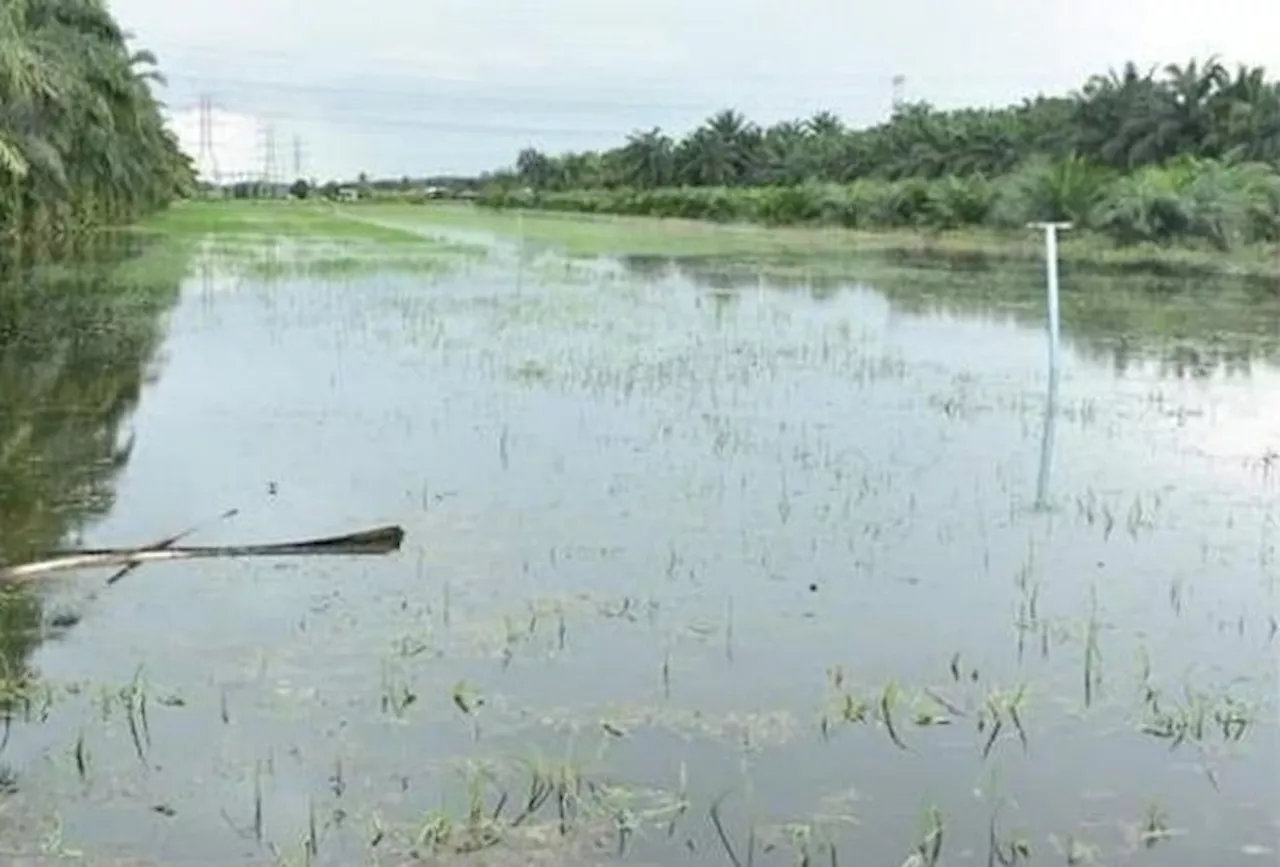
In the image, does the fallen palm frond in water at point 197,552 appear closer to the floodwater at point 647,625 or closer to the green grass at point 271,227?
the floodwater at point 647,625

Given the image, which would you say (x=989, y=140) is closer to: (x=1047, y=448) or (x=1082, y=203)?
(x=1082, y=203)

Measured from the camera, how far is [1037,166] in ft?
140

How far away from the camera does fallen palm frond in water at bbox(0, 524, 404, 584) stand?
21.0ft

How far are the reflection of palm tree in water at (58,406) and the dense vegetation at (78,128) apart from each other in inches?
220

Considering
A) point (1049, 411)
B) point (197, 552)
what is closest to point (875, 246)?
point (1049, 411)

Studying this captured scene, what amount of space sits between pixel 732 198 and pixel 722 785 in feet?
193

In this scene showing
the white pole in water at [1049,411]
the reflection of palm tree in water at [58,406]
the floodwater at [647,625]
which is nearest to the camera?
the floodwater at [647,625]

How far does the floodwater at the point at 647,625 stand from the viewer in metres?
4.15

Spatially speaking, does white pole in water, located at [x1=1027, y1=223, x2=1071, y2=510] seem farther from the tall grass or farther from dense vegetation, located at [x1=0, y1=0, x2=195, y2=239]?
the tall grass

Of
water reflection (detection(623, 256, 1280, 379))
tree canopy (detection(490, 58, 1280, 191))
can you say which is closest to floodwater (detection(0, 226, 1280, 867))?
water reflection (detection(623, 256, 1280, 379))

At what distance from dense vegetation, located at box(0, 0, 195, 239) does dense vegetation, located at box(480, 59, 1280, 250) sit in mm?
20604

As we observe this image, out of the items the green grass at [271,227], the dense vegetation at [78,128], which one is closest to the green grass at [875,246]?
the green grass at [271,227]

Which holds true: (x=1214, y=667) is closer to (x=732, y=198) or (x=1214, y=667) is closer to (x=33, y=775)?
(x=33, y=775)

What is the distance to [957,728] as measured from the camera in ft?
15.9
